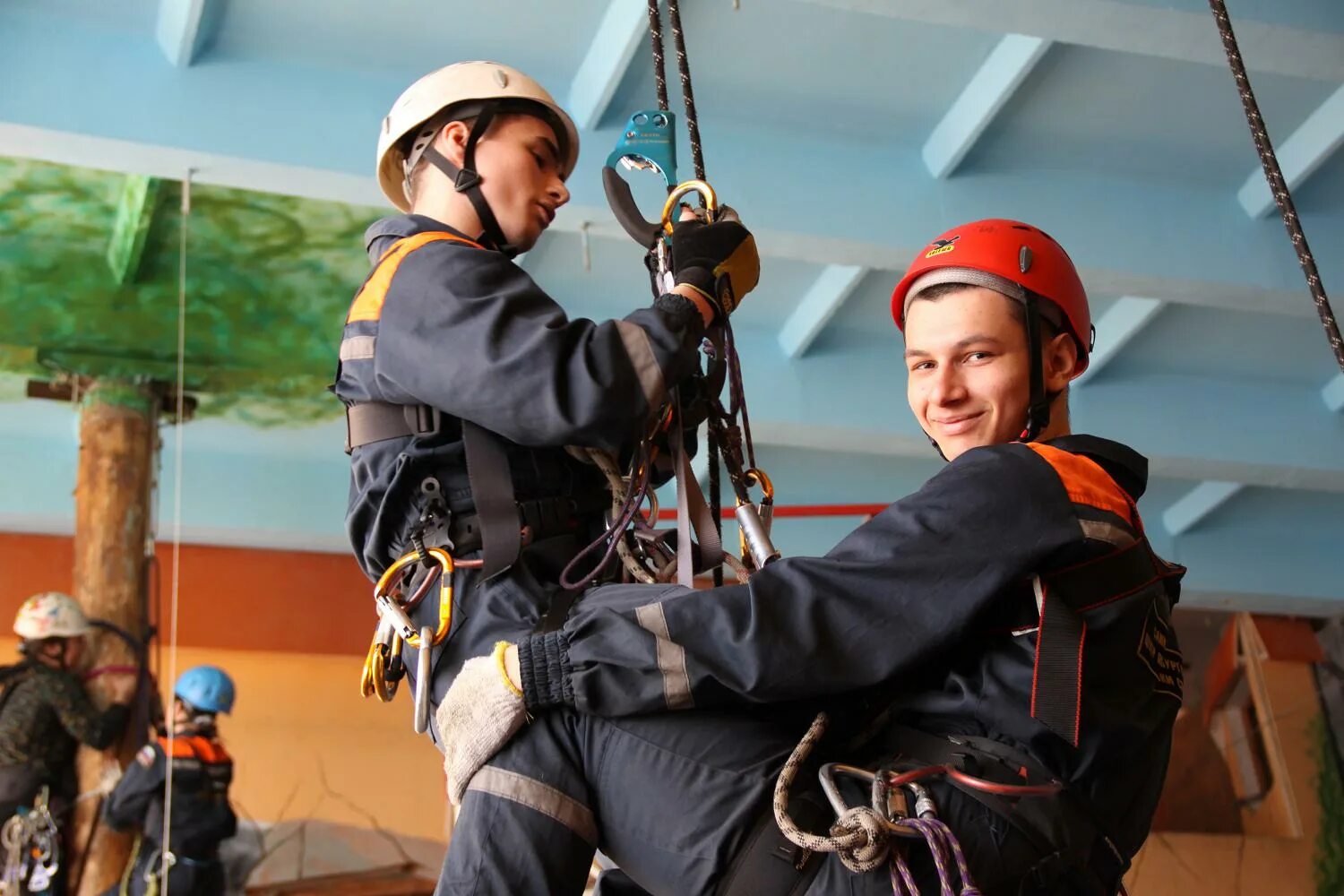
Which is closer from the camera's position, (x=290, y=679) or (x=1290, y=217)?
(x=1290, y=217)

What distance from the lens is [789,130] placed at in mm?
5020

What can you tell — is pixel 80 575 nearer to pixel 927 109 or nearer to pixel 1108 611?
pixel 927 109

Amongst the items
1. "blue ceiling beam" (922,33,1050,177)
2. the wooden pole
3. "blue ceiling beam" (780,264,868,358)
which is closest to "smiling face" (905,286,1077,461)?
"blue ceiling beam" (922,33,1050,177)

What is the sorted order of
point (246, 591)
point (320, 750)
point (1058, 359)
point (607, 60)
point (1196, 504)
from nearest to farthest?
1. point (1058, 359)
2. point (607, 60)
3. point (320, 750)
4. point (246, 591)
5. point (1196, 504)

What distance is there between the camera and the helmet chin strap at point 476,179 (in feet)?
7.16

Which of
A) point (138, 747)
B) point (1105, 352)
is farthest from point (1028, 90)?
point (138, 747)

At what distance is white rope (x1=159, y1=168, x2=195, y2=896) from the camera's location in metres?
6.14

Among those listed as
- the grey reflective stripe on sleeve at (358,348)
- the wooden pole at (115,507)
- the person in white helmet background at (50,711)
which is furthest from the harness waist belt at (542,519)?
the wooden pole at (115,507)

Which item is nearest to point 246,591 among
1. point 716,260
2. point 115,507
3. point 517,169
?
point 115,507

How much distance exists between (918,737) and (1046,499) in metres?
0.31

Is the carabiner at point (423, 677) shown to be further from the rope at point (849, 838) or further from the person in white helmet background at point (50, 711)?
the person in white helmet background at point (50, 711)

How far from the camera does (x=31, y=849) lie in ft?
21.5

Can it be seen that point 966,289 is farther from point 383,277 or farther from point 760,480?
point 383,277

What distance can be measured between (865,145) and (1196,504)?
412cm
